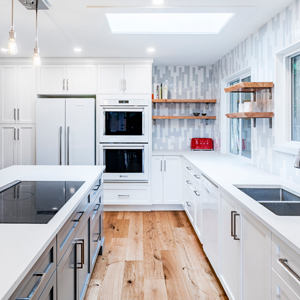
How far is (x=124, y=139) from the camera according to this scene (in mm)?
4121

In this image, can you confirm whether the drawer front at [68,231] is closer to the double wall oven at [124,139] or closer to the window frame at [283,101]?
the window frame at [283,101]

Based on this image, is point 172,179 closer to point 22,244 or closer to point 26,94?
point 26,94

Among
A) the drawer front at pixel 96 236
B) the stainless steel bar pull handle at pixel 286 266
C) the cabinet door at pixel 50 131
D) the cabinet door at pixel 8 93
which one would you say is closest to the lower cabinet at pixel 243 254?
the stainless steel bar pull handle at pixel 286 266

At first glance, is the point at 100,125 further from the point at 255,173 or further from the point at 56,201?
the point at 56,201

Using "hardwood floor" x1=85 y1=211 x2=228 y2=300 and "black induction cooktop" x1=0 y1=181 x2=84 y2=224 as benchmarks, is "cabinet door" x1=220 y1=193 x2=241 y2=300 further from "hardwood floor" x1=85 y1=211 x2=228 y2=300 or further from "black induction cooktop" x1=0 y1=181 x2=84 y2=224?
"black induction cooktop" x1=0 y1=181 x2=84 y2=224

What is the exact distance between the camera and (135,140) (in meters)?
4.12

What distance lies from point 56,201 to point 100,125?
2621mm

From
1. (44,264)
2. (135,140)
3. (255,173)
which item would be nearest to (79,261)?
(44,264)

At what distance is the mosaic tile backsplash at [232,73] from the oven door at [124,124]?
66cm

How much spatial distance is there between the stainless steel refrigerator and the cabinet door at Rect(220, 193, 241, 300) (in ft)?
8.27

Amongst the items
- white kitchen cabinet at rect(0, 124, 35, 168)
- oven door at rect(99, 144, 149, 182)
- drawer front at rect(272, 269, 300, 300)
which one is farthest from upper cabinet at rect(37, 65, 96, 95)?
drawer front at rect(272, 269, 300, 300)

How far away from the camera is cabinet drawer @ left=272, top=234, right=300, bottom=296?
3.38ft

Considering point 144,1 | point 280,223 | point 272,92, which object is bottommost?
point 280,223

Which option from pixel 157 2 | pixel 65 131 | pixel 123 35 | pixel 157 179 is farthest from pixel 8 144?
pixel 157 2
